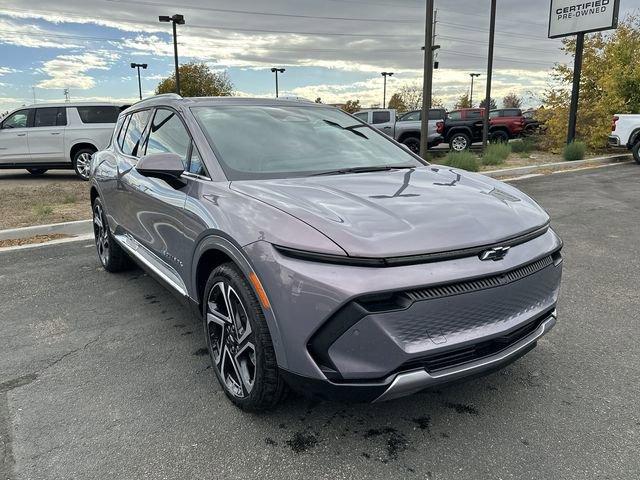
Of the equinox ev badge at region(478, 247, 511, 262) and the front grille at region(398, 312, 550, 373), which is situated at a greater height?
the equinox ev badge at region(478, 247, 511, 262)

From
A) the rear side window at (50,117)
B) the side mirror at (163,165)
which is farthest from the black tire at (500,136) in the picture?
the side mirror at (163,165)

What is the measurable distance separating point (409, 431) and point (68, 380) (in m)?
2.06

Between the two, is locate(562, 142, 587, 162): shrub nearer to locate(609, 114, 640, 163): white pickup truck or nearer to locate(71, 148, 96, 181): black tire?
locate(609, 114, 640, 163): white pickup truck

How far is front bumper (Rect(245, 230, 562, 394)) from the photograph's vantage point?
201 cm

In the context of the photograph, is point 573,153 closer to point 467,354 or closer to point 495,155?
point 495,155

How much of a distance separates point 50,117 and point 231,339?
12192mm

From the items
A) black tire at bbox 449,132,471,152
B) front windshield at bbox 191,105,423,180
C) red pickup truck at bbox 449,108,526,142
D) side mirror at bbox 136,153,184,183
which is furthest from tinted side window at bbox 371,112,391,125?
side mirror at bbox 136,153,184,183

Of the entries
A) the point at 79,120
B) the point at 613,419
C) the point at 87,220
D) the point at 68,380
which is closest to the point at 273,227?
the point at 68,380

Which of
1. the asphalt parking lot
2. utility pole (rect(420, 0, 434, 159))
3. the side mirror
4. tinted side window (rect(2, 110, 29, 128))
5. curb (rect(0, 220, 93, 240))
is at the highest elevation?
utility pole (rect(420, 0, 434, 159))

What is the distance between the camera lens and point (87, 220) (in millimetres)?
7191

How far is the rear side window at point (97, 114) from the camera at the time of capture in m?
12.6

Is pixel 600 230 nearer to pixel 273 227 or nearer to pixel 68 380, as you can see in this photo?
pixel 273 227

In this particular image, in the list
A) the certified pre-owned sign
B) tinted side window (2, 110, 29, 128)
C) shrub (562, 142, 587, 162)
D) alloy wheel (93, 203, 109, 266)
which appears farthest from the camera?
the certified pre-owned sign

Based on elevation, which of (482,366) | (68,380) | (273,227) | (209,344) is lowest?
(68,380)
